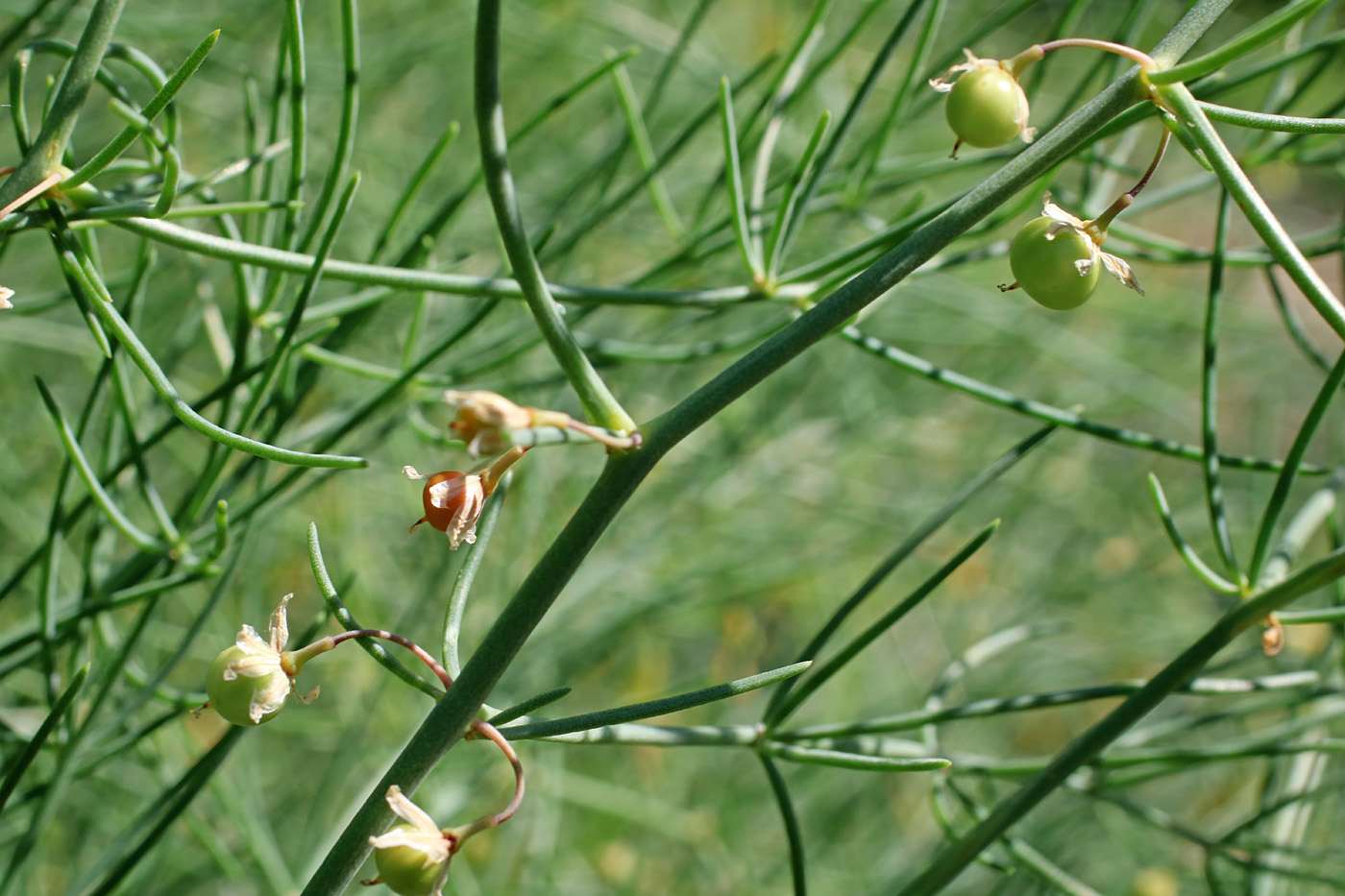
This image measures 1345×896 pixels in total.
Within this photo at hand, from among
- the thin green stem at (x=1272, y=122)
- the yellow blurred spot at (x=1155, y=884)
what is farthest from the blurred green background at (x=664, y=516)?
the thin green stem at (x=1272, y=122)

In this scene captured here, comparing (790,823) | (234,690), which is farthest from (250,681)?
(790,823)

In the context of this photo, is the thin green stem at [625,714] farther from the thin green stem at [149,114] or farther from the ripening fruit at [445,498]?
the thin green stem at [149,114]

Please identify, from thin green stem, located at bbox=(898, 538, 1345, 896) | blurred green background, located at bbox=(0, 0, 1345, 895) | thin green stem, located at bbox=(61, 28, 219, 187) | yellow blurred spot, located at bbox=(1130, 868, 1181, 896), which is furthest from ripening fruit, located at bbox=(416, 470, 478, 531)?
yellow blurred spot, located at bbox=(1130, 868, 1181, 896)

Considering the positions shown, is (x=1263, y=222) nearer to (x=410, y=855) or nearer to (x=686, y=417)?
(x=686, y=417)

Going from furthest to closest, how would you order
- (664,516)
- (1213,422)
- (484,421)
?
(664,516)
(1213,422)
(484,421)

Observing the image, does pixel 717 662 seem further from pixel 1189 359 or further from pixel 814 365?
pixel 1189 359

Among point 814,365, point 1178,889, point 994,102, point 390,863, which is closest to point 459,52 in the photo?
point 814,365
